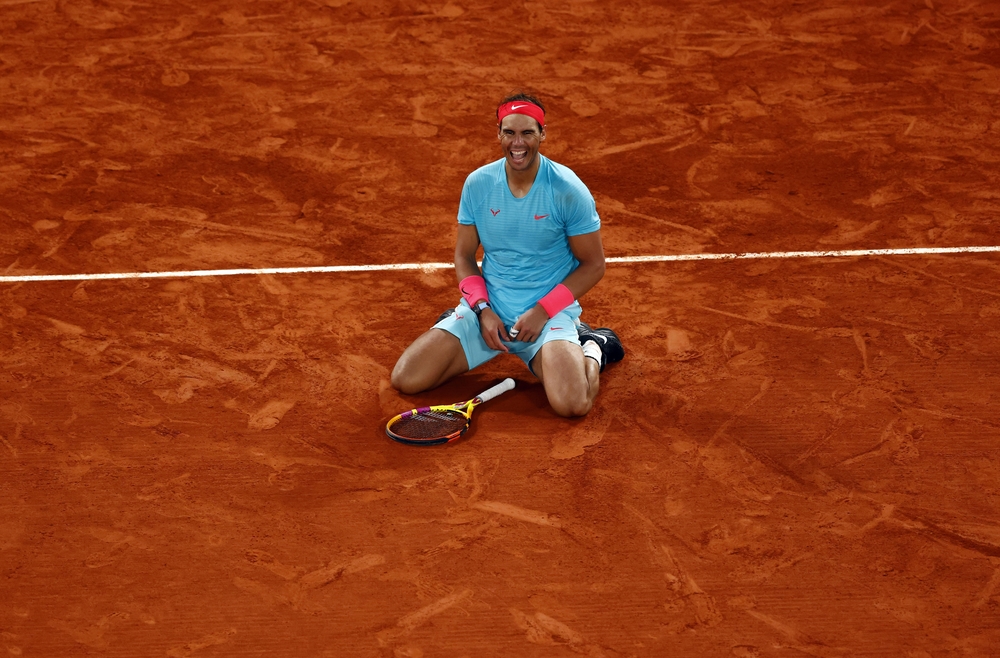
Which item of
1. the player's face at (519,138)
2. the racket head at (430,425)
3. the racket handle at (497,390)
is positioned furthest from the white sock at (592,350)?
the player's face at (519,138)

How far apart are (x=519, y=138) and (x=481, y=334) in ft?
3.47

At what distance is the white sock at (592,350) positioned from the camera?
17.7ft

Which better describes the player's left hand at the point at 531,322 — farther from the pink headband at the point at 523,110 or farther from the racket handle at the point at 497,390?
the pink headband at the point at 523,110

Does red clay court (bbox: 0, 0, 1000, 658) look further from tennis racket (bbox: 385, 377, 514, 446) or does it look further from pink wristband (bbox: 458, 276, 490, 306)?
pink wristband (bbox: 458, 276, 490, 306)

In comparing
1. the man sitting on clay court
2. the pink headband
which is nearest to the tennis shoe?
the man sitting on clay court

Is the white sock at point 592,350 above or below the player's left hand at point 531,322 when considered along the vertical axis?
below

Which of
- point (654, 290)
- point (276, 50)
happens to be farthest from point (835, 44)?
point (276, 50)

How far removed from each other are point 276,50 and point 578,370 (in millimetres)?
5245

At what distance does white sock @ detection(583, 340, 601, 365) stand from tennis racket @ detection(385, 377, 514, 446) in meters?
0.64

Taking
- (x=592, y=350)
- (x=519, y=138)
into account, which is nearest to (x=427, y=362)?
(x=592, y=350)

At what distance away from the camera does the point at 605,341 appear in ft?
18.2

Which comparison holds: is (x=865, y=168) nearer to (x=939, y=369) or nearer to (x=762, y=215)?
(x=762, y=215)

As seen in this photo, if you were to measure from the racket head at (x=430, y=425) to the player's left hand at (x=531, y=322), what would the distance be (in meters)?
0.44

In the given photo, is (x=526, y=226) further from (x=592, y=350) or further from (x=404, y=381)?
(x=404, y=381)
